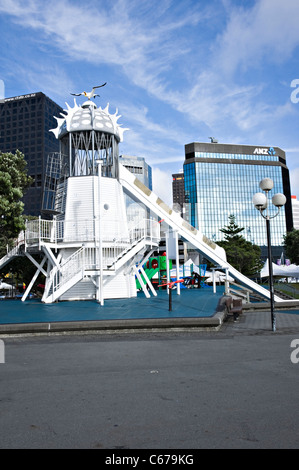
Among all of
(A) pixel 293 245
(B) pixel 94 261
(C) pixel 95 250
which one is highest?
(A) pixel 293 245

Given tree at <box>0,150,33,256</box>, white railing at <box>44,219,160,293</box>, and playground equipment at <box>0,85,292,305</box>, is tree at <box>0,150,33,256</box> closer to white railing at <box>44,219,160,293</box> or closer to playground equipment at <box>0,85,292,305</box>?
playground equipment at <box>0,85,292,305</box>

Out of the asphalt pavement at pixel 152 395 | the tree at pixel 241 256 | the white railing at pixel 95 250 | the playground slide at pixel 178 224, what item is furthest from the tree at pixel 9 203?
the tree at pixel 241 256

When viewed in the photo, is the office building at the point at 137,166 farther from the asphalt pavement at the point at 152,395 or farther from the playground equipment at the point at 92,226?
the asphalt pavement at the point at 152,395

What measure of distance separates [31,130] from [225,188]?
270 feet

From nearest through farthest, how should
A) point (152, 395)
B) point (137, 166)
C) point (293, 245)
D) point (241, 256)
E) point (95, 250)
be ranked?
point (152, 395) → point (95, 250) → point (241, 256) → point (293, 245) → point (137, 166)

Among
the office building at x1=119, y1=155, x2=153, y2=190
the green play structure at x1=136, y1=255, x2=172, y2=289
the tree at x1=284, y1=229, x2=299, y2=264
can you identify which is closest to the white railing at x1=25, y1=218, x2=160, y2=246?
the green play structure at x1=136, y1=255, x2=172, y2=289

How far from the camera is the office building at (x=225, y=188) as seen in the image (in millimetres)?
140250

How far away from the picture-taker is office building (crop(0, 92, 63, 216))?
515ft

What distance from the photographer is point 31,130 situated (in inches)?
6324

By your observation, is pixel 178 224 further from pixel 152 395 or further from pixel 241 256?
pixel 241 256

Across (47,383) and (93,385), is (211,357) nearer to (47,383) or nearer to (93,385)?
(93,385)

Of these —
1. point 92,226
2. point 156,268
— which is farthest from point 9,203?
point 156,268

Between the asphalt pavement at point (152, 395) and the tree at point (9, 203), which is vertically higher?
the tree at point (9, 203)

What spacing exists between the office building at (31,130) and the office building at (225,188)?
58.2 metres
